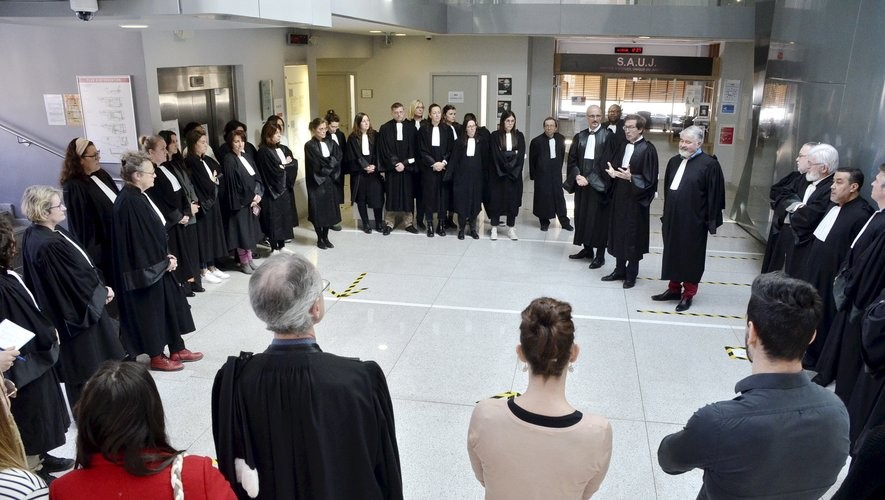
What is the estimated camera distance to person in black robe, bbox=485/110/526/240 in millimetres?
9461

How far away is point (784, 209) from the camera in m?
6.32

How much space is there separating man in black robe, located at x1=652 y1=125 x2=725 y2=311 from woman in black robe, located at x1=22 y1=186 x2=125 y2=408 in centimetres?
512

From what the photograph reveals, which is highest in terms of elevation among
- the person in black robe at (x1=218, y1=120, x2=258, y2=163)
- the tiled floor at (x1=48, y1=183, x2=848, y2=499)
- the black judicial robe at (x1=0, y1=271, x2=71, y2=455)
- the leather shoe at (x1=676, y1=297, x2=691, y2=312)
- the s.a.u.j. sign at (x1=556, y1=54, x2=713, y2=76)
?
the s.a.u.j. sign at (x1=556, y1=54, x2=713, y2=76)

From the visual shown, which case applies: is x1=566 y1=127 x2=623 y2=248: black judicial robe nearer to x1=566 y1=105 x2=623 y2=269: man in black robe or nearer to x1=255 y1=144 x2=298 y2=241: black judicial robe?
x1=566 y1=105 x2=623 y2=269: man in black robe

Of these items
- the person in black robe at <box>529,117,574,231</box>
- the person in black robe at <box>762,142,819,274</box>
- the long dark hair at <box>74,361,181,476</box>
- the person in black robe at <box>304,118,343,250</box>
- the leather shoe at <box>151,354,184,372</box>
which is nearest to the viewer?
the long dark hair at <box>74,361,181,476</box>

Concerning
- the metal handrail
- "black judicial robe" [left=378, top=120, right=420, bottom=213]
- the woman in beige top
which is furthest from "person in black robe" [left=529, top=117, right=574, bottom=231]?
the woman in beige top

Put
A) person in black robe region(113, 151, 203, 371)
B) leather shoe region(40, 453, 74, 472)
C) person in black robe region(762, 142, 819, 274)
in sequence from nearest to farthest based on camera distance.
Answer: leather shoe region(40, 453, 74, 472) → person in black robe region(113, 151, 203, 371) → person in black robe region(762, 142, 819, 274)

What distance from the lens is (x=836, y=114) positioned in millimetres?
6477

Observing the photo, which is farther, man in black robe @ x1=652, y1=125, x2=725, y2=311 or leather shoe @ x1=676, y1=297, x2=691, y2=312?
leather shoe @ x1=676, y1=297, x2=691, y2=312

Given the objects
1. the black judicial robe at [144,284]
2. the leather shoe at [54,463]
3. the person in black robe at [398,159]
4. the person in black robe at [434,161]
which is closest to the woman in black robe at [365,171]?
the person in black robe at [398,159]

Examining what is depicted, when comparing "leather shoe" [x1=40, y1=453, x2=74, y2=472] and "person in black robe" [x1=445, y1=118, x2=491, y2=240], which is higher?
"person in black robe" [x1=445, y1=118, x2=491, y2=240]

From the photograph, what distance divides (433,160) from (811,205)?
527 centimetres

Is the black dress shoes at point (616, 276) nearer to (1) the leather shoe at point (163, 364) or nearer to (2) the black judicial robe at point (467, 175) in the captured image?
(2) the black judicial robe at point (467, 175)

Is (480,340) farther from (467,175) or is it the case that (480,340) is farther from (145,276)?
(467,175)
